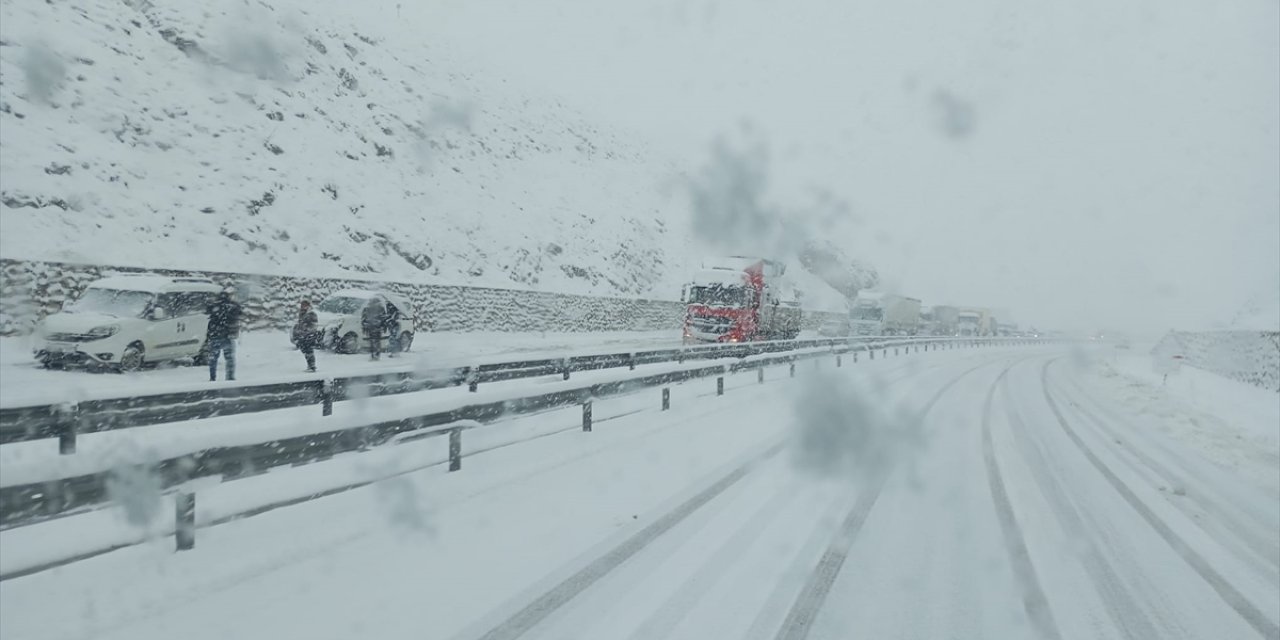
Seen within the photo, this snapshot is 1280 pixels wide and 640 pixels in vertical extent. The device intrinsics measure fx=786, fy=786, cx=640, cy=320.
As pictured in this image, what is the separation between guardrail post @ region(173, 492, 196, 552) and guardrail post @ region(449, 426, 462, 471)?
2804mm

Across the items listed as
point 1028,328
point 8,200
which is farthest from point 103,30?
point 1028,328

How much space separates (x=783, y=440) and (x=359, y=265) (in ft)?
77.6

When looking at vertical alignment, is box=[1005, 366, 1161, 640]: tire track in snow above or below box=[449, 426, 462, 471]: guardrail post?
below

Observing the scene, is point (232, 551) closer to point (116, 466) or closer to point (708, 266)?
point (116, 466)

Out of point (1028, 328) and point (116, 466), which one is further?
point (1028, 328)

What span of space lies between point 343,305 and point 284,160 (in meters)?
12.6

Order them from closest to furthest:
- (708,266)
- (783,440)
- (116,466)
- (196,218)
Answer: (116,466)
(783,440)
(196,218)
(708,266)

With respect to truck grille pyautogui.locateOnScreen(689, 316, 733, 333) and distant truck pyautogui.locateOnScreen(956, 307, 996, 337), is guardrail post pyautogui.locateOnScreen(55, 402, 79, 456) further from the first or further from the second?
distant truck pyautogui.locateOnScreen(956, 307, 996, 337)

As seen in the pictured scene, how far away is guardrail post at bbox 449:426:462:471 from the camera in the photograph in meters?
7.66

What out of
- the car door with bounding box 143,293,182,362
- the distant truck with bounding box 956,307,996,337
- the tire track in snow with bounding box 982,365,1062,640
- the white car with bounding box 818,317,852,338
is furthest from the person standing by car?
the distant truck with bounding box 956,307,996,337

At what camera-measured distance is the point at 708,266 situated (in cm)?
2794

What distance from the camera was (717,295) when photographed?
27.1 m

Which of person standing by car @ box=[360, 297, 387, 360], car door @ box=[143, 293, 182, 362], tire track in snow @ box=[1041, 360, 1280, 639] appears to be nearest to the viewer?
tire track in snow @ box=[1041, 360, 1280, 639]

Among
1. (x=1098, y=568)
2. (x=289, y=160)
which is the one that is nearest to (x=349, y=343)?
(x=289, y=160)
